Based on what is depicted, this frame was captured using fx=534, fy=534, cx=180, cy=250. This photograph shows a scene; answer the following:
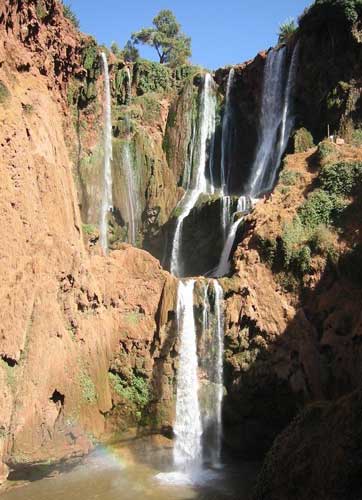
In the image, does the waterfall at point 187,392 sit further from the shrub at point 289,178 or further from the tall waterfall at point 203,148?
the tall waterfall at point 203,148

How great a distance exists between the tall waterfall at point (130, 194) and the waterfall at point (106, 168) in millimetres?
991

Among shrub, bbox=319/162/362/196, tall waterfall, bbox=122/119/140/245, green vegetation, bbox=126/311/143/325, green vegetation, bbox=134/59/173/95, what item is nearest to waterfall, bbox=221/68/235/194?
green vegetation, bbox=134/59/173/95

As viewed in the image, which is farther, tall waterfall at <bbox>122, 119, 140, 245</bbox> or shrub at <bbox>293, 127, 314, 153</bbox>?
tall waterfall at <bbox>122, 119, 140, 245</bbox>

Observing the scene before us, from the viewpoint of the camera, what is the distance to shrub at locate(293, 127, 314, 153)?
27422mm

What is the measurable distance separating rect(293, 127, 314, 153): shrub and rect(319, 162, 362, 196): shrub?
6690 mm

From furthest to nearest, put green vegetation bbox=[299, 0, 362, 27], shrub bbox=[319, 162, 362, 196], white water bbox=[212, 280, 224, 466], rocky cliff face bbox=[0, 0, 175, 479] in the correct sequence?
1. green vegetation bbox=[299, 0, 362, 27]
2. shrub bbox=[319, 162, 362, 196]
3. white water bbox=[212, 280, 224, 466]
4. rocky cliff face bbox=[0, 0, 175, 479]

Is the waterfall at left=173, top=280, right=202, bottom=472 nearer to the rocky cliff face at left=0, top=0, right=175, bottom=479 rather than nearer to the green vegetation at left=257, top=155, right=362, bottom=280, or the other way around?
the rocky cliff face at left=0, top=0, right=175, bottom=479

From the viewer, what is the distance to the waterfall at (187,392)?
1830cm

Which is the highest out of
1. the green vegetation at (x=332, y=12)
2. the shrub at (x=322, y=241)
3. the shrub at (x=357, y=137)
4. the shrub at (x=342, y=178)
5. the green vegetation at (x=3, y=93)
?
the green vegetation at (x=332, y=12)

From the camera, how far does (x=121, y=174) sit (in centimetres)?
3061

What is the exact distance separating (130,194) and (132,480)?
17693 mm

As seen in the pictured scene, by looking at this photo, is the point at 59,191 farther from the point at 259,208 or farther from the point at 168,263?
the point at 168,263

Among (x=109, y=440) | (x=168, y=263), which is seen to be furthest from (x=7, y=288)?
(x=168, y=263)

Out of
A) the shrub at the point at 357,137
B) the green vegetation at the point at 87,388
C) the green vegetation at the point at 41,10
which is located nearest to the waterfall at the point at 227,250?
the shrub at the point at 357,137
